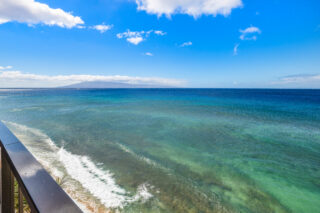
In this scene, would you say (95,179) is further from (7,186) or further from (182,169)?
(7,186)

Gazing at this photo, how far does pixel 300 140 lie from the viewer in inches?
464

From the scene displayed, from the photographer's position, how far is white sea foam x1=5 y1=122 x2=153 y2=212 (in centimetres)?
541

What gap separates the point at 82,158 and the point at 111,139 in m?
3.04

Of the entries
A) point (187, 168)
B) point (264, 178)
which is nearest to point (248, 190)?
A: point (264, 178)

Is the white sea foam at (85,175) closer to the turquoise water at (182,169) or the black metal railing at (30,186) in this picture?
the turquoise water at (182,169)

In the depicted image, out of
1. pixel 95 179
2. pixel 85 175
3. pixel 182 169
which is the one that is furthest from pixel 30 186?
pixel 182 169

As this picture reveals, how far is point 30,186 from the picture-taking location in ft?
3.56

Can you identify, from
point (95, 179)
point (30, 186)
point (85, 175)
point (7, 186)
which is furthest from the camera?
point (85, 175)

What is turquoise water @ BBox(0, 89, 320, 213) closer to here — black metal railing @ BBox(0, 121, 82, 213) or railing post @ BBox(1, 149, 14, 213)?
railing post @ BBox(1, 149, 14, 213)

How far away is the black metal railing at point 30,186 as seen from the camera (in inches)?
37.1

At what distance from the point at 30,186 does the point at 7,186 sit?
3.90ft

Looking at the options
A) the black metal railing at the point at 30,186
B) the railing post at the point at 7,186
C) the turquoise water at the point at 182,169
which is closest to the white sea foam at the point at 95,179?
the turquoise water at the point at 182,169

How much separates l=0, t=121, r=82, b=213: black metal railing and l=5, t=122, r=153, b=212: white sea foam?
394 cm

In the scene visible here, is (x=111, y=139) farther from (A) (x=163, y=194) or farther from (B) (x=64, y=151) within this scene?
(A) (x=163, y=194)
